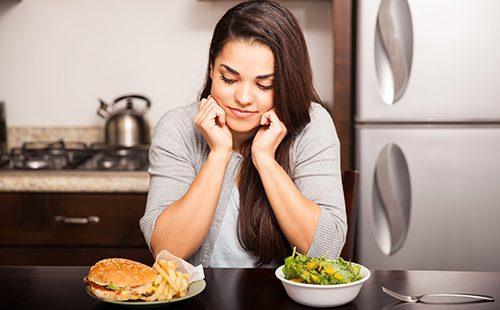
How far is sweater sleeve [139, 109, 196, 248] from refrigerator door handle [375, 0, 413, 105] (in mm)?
1013

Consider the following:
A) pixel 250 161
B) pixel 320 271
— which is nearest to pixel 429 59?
pixel 250 161

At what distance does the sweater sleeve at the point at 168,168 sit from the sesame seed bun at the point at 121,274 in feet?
1.20

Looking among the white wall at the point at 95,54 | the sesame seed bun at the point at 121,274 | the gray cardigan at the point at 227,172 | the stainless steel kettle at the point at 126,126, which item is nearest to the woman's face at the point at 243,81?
the gray cardigan at the point at 227,172

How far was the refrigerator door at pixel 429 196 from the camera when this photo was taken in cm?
268

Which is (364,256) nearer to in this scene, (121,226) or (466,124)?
(466,124)

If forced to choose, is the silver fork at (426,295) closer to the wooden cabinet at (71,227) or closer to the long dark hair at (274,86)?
the long dark hair at (274,86)

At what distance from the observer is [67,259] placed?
2645 millimetres

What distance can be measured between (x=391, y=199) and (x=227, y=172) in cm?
101

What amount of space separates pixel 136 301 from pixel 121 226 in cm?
134

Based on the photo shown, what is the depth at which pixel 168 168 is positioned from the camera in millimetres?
1813

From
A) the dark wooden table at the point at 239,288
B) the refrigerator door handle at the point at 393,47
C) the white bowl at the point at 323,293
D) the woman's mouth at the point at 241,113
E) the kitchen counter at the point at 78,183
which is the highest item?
the refrigerator door handle at the point at 393,47

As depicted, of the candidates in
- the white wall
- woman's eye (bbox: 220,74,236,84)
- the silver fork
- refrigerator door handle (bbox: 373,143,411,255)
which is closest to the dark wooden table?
the silver fork

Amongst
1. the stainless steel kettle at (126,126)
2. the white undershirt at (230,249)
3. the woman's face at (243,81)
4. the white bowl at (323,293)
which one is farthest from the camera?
the stainless steel kettle at (126,126)

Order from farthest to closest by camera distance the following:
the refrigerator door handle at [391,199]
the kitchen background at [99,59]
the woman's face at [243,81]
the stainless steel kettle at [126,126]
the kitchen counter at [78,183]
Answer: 1. the kitchen background at [99,59]
2. the stainless steel kettle at [126,126]
3. the refrigerator door handle at [391,199]
4. the kitchen counter at [78,183]
5. the woman's face at [243,81]
